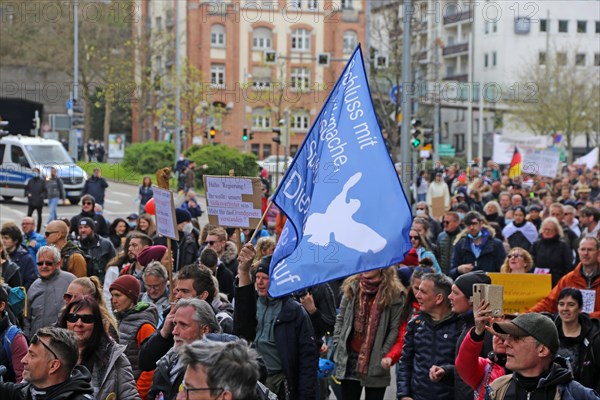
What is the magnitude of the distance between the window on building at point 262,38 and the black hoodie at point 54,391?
6105 centimetres

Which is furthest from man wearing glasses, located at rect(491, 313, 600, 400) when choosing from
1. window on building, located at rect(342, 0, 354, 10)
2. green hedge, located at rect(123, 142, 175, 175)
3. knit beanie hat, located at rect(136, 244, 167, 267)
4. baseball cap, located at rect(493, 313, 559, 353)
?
window on building, located at rect(342, 0, 354, 10)

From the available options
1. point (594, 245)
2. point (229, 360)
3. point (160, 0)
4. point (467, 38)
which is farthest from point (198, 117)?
point (229, 360)

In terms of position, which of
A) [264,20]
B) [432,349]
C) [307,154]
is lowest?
[432,349]

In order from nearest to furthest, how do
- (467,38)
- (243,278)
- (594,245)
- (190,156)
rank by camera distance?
(243,278), (594,245), (190,156), (467,38)

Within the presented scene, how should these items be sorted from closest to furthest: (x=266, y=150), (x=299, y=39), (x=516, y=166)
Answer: (x=516, y=166) < (x=299, y=39) < (x=266, y=150)

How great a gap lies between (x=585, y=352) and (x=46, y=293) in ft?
14.5

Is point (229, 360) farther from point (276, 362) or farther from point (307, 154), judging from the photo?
point (307, 154)

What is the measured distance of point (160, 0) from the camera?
188ft

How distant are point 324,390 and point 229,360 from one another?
4842 mm

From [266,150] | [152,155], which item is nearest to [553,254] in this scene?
[152,155]

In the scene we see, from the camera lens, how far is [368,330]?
8.48 meters

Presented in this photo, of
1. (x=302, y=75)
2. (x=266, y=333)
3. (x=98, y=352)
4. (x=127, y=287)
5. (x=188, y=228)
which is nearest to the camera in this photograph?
(x=98, y=352)

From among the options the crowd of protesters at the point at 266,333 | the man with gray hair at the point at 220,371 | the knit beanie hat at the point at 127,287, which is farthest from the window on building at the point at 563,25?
the man with gray hair at the point at 220,371

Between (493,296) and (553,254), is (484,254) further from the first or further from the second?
(493,296)
